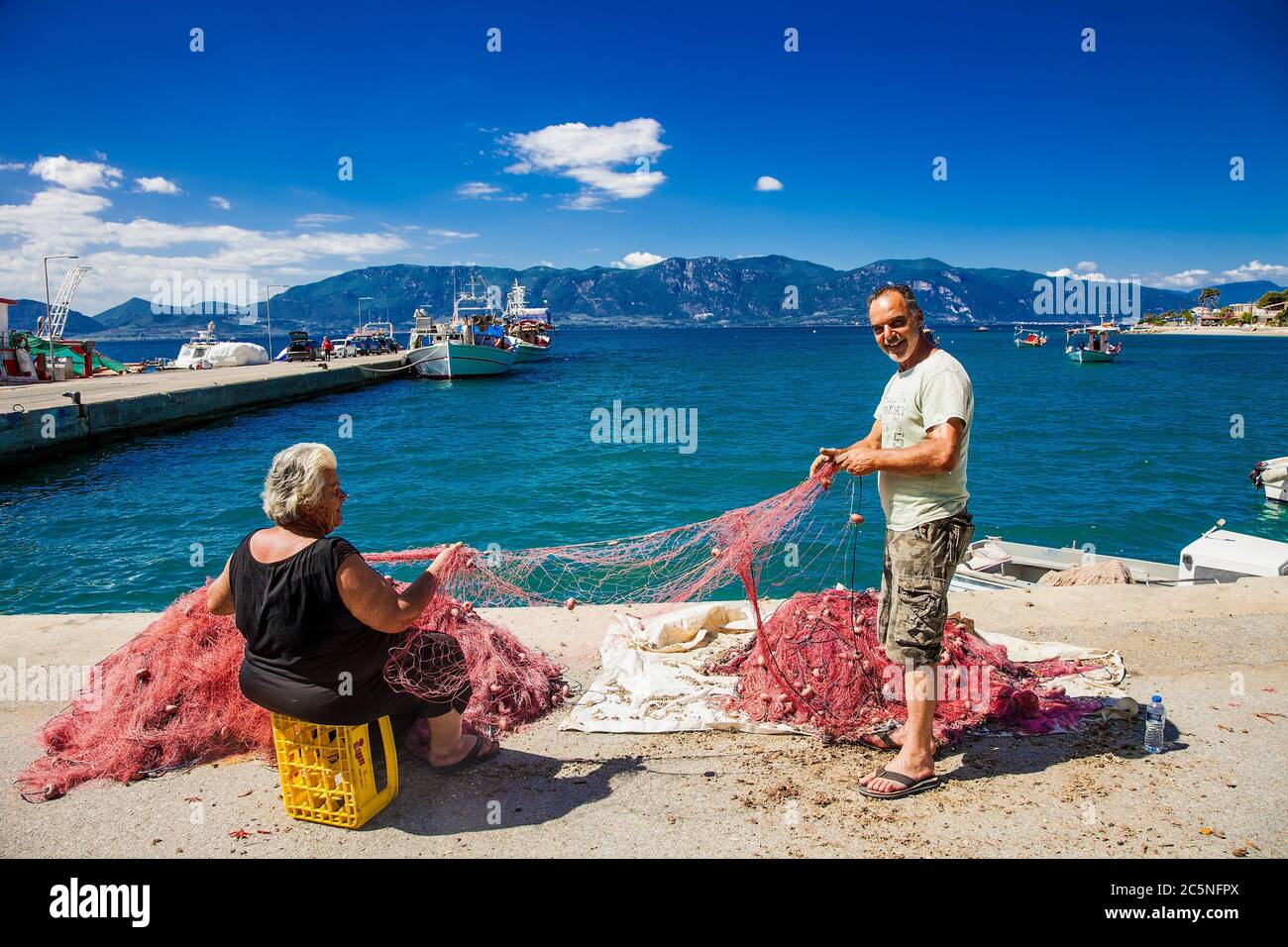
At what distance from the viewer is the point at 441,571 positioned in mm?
3455

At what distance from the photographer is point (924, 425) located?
3295mm

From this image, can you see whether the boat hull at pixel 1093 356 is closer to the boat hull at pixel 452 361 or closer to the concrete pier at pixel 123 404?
the boat hull at pixel 452 361

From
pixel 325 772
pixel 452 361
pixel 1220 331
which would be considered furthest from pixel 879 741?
pixel 1220 331

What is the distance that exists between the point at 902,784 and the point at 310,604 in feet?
8.69

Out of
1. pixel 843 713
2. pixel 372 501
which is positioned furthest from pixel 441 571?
pixel 372 501

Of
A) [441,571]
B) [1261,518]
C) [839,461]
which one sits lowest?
[1261,518]

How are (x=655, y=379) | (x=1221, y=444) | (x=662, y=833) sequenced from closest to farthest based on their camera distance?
1. (x=662, y=833)
2. (x=1221, y=444)
3. (x=655, y=379)

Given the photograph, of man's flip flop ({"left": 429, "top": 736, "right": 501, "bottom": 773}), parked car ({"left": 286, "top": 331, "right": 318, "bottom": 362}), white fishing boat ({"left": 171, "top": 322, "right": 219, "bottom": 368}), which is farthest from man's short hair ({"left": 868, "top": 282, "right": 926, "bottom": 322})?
parked car ({"left": 286, "top": 331, "right": 318, "bottom": 362})

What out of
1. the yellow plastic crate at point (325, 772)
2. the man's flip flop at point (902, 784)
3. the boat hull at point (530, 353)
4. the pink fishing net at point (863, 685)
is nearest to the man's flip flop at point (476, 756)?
the yellow plastic crate at point (325, 772)

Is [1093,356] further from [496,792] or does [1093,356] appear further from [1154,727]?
[496,792]

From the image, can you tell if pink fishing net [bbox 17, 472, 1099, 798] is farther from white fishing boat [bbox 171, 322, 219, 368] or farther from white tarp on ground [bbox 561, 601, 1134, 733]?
white fishing boat [bbox 171, 322, 219, 368]

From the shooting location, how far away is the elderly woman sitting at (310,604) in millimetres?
2908
